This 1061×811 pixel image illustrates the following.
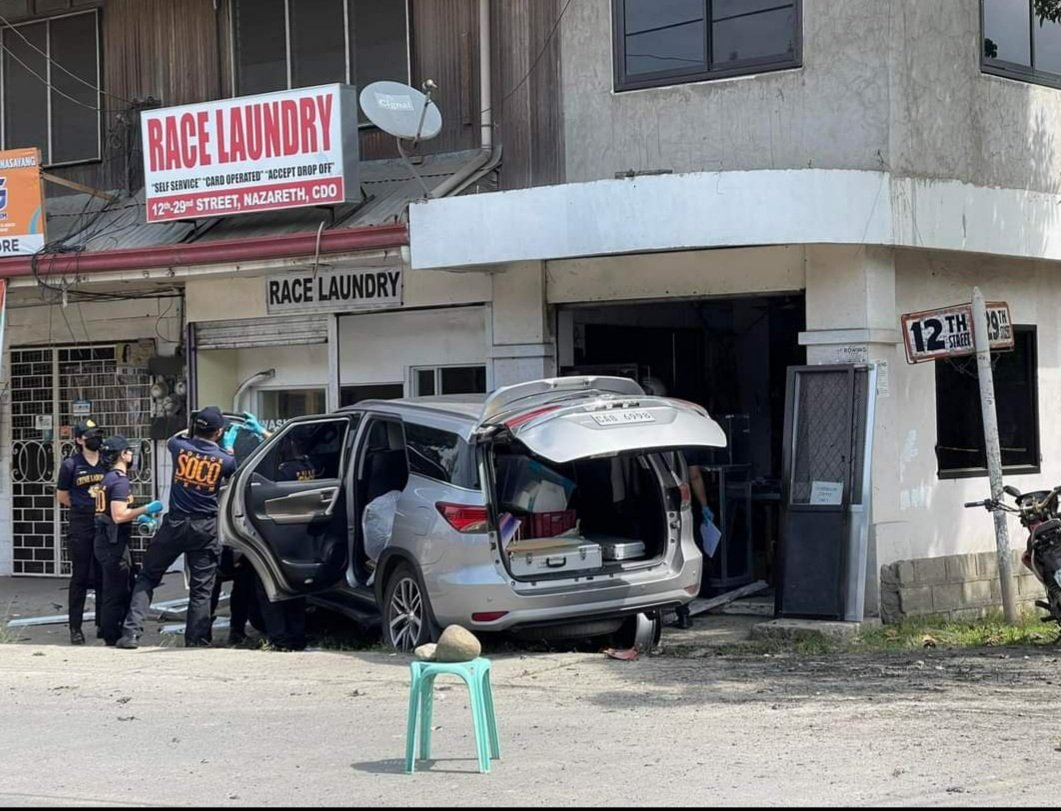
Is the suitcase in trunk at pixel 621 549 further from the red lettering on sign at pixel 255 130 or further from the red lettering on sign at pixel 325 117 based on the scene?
the red lettering on sign at pixel 255 130

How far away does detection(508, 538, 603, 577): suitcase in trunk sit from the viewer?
1027cm

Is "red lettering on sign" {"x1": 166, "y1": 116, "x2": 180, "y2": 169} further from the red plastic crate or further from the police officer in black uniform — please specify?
the red plastic crate

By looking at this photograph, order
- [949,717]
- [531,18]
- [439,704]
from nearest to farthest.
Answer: [949,717], [439,704], [531,18]

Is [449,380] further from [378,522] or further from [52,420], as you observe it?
[52,420]

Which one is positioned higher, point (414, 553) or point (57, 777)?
point (414, 553)

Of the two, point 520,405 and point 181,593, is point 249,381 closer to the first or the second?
point 181,593

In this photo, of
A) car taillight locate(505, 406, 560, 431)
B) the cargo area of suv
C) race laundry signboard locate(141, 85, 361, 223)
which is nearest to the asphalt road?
the cargo area of suv

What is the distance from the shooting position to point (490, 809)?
6500mm

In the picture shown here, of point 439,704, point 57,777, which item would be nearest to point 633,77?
point 439,704

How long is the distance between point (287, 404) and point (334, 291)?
1.74 m

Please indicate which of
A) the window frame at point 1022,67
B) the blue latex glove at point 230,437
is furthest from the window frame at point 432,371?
the window frame at point 1022,67

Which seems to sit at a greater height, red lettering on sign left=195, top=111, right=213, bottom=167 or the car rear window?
red lettering on sign left=195, top=111, right=213, bottom=167

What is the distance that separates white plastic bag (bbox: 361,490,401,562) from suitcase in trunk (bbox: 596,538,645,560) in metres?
1.55

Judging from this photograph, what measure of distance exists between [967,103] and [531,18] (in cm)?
393
